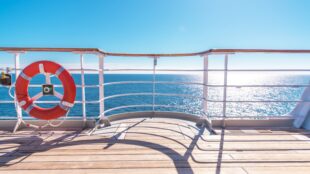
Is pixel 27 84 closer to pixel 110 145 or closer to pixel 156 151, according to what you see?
pixel 110 145

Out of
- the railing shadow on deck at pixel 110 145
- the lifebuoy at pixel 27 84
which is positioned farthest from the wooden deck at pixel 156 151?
the lifebuoy at pixel 27 84

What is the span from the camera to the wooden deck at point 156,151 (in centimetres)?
100

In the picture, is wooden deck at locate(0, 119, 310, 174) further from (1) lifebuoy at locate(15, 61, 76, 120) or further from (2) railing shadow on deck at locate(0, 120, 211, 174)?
(1) lifebuoy at locate(15, 61, 76, 120)

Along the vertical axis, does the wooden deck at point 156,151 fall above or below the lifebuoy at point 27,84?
below

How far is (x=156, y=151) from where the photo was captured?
121 cm

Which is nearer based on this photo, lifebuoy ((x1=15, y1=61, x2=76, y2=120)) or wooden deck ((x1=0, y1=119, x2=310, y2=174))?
wooden deck ((x1=0, y1=119, x2=310, y2=174))

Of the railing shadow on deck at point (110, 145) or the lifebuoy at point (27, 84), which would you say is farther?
the lifebuoy at point (27, 84)

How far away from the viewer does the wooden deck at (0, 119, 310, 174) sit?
1.00 meters

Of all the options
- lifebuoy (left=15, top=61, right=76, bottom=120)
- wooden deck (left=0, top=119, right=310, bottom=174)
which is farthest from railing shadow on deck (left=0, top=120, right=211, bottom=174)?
lifebuoy (left=15, top=61, right=76, bottom=120)

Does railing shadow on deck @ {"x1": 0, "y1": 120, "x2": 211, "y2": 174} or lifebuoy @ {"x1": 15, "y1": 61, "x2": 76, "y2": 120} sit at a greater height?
lifebuoy @ {"x1": 15, "y1": 61, "x2": 76, "y2": 120}

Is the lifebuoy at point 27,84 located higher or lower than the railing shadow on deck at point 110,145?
higher

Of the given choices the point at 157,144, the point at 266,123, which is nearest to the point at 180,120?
the point at 157,144

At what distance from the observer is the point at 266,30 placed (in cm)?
1494

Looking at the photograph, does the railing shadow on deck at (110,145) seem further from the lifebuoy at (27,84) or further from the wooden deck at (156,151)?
the lifebuoy at (27,84)
